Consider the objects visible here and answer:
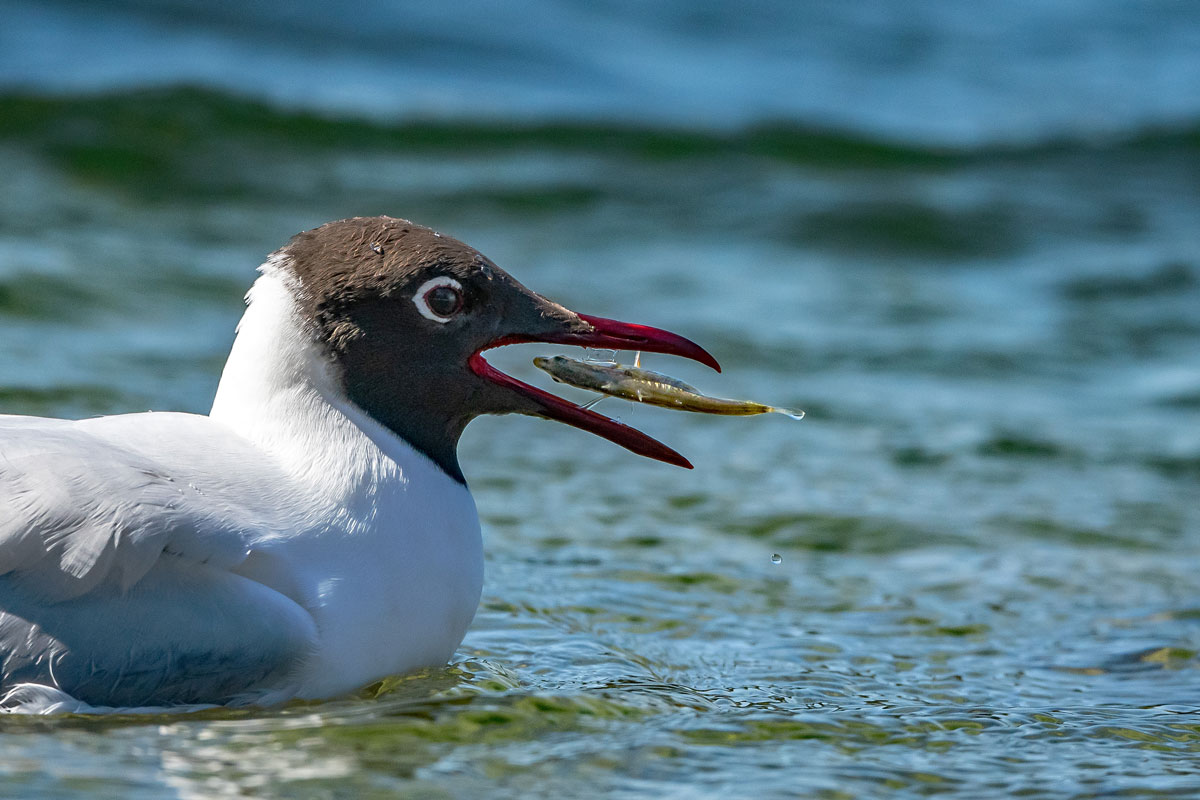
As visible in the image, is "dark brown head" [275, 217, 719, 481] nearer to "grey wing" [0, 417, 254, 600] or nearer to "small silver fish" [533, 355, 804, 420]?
"small silver fish" [533, 355, 804, 420]

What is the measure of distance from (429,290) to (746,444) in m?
3.23

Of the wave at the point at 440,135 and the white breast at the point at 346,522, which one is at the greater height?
the wave at the point at 440,135

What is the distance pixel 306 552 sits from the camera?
318 cm

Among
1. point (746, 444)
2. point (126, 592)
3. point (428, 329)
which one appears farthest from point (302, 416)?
point (746, 444)

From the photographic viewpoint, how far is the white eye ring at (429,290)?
3.43 metres

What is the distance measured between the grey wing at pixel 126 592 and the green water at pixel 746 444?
0.35 ft

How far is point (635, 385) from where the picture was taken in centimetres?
362

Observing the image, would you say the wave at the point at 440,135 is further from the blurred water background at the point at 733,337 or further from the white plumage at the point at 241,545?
the white plumage at the point at 241,545

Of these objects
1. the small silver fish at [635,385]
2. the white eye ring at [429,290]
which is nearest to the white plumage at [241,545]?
the white eye ring at [429,290]

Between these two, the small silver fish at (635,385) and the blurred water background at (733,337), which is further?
the small silver fish at (635,385)

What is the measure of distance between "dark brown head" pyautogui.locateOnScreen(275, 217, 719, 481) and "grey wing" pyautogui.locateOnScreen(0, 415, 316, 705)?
0.51m

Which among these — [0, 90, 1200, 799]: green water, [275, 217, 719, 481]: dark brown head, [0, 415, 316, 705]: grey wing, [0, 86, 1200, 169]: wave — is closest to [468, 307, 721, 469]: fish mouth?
[275, 217, 719, 481]: dark brown head

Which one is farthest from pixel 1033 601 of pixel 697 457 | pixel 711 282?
pixel 711 282

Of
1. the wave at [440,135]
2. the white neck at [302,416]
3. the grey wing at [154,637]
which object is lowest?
the grey wing at [154,637]
